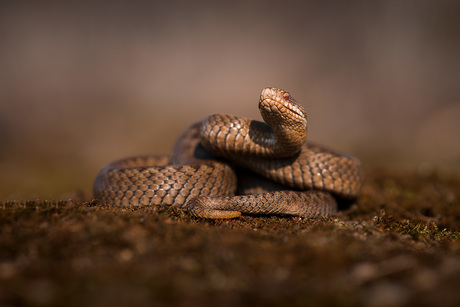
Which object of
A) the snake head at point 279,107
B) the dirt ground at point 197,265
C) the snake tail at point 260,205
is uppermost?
the snake head at point 279,107

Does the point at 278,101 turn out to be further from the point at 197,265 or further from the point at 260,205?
the point at 197,265

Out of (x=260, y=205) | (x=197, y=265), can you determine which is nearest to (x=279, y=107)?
(x=260, y=205)

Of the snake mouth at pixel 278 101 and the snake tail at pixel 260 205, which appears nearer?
the snake tail at pixel 260 205

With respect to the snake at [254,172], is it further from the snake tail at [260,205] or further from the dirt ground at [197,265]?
the dirt ground at [197,265]

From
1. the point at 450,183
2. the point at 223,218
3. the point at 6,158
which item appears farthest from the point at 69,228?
the point at 6,158

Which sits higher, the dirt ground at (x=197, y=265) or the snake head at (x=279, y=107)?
the snake head at (x=279, y=107)

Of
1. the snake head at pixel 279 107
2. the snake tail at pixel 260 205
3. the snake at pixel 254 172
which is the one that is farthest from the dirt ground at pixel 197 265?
the snake head at pixel 279 107

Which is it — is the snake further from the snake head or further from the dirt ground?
the dirt ground
